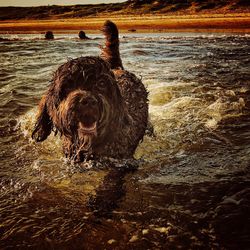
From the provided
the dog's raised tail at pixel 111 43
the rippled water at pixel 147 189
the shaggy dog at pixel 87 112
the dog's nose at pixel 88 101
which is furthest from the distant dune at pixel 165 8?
the dog's nose at pixel 88 101

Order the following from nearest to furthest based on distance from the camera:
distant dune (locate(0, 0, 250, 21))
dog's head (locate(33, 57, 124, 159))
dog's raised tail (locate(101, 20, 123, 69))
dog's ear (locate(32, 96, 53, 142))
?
dog's head (locate(33, 57, 124, 159)) → dog's ear (locate(32, 96, 53, 142)) → dog's raised tail (locate(101, 20, 123, 69)) → distant dune (locate(0, 0, 250, 21))

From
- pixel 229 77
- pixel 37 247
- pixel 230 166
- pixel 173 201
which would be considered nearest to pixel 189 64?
pixel 229 77

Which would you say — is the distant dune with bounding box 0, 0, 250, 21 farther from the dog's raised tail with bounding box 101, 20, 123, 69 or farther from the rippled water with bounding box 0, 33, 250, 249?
the rippled water with bounding box 0, 33, 250, 249

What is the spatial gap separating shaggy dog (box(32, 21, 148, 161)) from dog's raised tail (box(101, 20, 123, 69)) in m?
2.35

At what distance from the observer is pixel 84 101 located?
3650 mm

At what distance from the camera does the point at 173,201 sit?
4.14m

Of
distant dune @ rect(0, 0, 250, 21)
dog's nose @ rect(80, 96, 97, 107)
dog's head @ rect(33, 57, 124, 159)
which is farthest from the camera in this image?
distant dune @ rect(0, 0, 250, 21)

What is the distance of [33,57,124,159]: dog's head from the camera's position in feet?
12.4

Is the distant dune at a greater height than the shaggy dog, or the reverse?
the distant dune

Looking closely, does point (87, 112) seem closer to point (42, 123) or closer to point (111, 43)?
point (42, 123)

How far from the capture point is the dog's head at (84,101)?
3775 millimetres

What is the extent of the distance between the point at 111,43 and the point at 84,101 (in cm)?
346

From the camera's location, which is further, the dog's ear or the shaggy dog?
the dog's ear

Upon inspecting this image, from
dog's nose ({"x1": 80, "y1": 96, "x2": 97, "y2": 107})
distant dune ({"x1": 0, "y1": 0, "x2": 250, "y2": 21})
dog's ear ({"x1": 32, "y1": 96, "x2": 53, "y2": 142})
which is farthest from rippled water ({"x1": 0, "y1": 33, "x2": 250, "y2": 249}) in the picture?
distant dune ({"x1": 0, "y1": 0, "x2": 250, "y2": 21})
